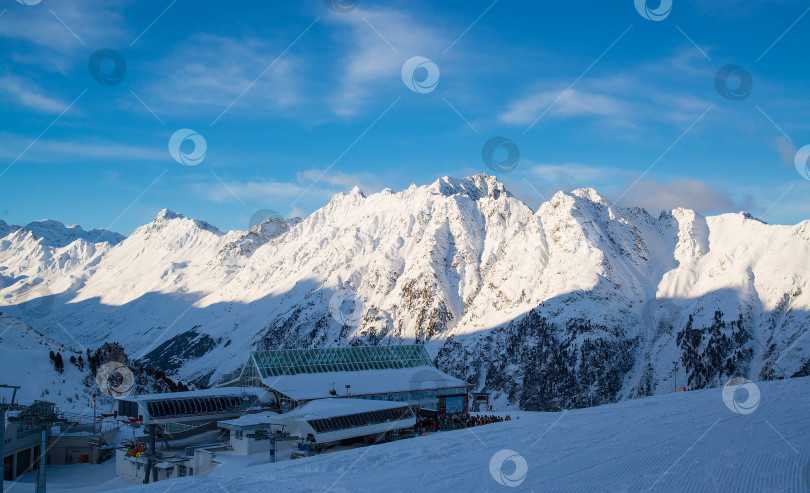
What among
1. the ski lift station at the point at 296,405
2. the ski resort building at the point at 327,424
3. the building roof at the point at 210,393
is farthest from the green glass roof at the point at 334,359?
Answer: the ski resort building at the point at 327,424

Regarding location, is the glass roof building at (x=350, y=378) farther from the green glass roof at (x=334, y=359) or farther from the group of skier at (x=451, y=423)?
the group of skier at (x=451, y=423)

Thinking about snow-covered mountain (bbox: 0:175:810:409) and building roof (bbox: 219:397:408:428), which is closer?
building roof (bbox: 219:397:408:428)

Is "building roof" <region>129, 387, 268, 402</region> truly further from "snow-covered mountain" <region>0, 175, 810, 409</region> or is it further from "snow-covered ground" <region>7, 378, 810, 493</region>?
"snow-covered mountain" <region>0, 175, 810, 409</region>

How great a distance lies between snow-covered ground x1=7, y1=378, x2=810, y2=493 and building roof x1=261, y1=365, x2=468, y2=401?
73.4 feet

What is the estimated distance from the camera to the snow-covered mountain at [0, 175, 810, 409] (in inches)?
4232

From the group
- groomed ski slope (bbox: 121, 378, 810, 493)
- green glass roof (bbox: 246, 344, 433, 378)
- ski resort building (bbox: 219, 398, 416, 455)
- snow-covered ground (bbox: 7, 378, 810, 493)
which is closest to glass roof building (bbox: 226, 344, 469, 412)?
green glass roof (bbox: 246, 344, 433, 378)

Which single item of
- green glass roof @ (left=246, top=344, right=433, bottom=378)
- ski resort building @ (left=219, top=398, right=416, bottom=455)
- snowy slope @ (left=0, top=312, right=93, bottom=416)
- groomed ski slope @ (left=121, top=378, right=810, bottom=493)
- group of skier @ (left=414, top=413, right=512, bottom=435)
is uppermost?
snowy slope @ (left=0, top=312, right=93, bottom=416)

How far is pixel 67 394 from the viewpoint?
74500 mm

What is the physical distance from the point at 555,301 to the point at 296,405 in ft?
269

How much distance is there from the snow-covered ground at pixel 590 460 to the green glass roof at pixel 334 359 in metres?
27.0

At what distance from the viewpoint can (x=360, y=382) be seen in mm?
68375

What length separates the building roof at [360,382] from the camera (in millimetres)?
61719

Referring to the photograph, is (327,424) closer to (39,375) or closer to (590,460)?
(590,460)

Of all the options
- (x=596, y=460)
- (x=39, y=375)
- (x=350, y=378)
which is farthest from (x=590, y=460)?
(x=39, y=375)
